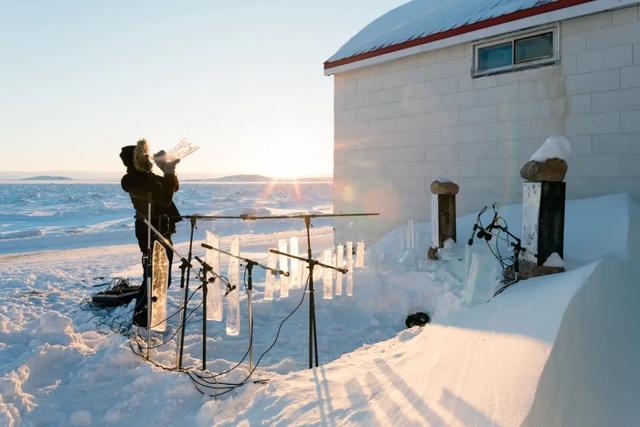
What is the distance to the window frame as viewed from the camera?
7066mm

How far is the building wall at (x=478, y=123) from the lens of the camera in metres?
6.52

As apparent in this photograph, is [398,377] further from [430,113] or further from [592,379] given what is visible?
[430,113]

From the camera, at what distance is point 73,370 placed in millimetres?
4863

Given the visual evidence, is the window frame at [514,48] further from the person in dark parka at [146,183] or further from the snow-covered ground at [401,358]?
the person in dark parka at [146,183]

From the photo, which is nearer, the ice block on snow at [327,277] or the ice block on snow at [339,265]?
the ice block on snow at [327,277]

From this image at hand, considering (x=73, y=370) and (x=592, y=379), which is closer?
(x=592, y=379)

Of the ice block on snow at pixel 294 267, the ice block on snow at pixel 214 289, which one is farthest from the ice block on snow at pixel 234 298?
the ice block on snow at pixel 294 267

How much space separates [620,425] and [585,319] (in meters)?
0.83

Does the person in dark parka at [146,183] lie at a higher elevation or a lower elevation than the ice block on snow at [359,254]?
higher

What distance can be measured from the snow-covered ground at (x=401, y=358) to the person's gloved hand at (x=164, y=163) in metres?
1.97

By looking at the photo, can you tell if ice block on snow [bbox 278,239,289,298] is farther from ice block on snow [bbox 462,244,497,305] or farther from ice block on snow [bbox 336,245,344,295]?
ice block on snow [bbox 462,244,497,305]

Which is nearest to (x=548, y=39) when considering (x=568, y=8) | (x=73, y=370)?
(x=568, y=8)

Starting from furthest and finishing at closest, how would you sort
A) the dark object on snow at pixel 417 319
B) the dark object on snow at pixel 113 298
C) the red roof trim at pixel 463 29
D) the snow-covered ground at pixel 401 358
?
the dark object on snow at pixel 113 298, the red roof trim at pixel 463 29, the dark object on snow at pixel 417 319, the snow-covered ground at pixel 401 358

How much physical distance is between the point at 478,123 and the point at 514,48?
48.9 inches
